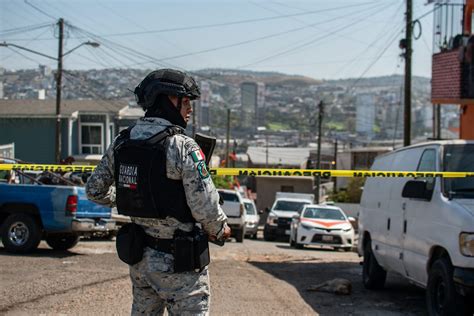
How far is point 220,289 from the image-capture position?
966 cm

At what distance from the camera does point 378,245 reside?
34.0 feet

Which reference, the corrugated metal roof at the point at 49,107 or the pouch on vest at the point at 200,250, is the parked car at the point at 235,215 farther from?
the corrugated metal roof at the point at 49,107

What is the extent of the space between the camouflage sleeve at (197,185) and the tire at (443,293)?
3.62 m

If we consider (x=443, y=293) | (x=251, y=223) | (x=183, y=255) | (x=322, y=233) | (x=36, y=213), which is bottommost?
(x=251, y=223)

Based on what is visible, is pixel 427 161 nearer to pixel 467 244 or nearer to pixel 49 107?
pixel 467 244

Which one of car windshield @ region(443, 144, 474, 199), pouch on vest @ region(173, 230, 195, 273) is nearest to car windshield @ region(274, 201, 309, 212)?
car windshield @ region(443, 144, 474, 199)

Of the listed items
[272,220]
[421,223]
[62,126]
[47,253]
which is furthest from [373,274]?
[62,126]

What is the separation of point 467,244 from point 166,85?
383 centimetres

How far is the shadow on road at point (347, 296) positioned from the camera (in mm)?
8844

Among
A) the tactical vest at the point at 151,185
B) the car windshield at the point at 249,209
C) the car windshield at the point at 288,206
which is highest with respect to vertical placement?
the tactical vest at the point at 151,185

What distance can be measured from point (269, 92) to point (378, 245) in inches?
6215

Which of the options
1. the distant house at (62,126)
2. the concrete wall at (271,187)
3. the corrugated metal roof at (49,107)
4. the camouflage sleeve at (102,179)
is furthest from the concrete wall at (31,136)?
the camouflage sleeve at (102,179)

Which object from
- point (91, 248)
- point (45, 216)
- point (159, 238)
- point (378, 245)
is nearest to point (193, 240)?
point (159, 238)

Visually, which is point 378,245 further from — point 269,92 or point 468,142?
point 269,92
